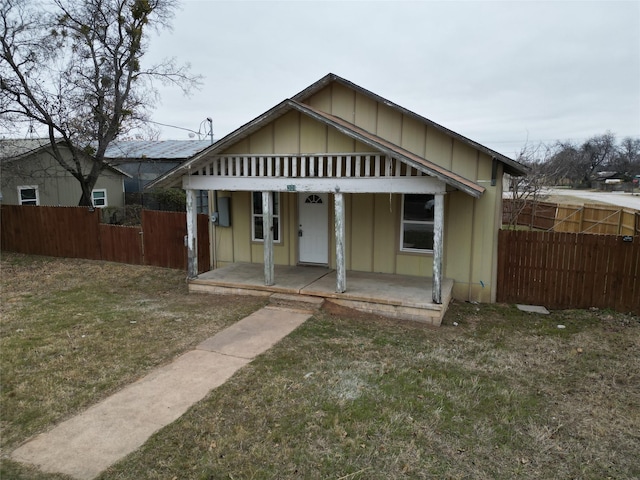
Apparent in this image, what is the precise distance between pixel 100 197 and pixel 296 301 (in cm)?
1731

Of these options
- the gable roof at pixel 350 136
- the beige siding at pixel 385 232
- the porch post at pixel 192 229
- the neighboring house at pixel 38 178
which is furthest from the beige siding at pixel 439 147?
the neighboring house at pixel 38 178

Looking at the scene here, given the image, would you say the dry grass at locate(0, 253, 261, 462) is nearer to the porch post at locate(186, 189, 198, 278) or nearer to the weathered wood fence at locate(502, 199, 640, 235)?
the porch post at locate(186, 189, 198, 278)

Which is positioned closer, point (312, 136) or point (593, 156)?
point (312, 136)

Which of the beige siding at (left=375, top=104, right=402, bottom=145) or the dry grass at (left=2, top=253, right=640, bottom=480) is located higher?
the beige siding at (left=375, top=104, right=402, bottom=145)

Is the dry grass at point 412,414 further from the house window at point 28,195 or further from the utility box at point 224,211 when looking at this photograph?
→ the house window at point 28,195

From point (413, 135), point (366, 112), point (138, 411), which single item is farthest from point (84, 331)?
point (413, 135)

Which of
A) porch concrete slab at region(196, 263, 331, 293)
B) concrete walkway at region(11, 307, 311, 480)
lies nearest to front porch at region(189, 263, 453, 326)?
porch concrete slab at region(196, 263, 331, 293)

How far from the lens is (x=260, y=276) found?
9.66 metres

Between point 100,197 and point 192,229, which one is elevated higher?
point 100,197

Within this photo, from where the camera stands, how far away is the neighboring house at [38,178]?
1672cm

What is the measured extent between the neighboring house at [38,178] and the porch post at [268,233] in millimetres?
12191

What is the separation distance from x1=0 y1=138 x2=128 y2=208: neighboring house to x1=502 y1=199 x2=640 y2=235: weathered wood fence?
63.3 ft

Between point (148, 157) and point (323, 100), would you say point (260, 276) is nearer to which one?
point (323, 100)

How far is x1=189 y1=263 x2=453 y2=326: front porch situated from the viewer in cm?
775
